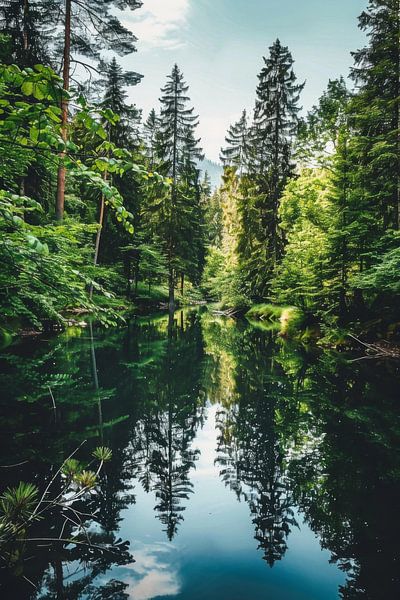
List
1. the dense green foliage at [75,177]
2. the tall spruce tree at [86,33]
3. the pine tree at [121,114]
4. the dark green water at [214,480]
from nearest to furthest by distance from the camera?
the dense green foliage at [75,177]
the dark green water at [214,480]
the tall spruce tree at [86,33]
the pine tree at [121,114]

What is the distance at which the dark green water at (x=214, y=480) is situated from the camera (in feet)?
9.70

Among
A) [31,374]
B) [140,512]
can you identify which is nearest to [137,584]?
[140,512]

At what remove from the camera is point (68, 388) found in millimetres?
8234

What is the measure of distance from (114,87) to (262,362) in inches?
910

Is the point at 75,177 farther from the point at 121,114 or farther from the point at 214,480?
the point at 121,114

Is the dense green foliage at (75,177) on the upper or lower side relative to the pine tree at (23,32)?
lower

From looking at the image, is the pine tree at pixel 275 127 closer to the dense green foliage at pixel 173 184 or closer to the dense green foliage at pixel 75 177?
the dense green foliage at pixel 173 184

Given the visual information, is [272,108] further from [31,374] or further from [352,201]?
[31,374]

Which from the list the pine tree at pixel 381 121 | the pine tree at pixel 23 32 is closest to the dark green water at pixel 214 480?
the pine tree at pixel 381 121

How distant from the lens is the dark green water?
116 inches

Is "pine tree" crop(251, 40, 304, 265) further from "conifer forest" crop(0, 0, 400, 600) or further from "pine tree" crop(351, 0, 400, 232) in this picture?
"pine tree" crop(351, 0, 400, 232)

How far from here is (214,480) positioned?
4.79m

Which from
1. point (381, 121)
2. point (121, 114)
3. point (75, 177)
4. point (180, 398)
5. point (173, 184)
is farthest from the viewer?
point (121, 114)

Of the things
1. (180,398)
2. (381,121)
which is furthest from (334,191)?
(180,398)
